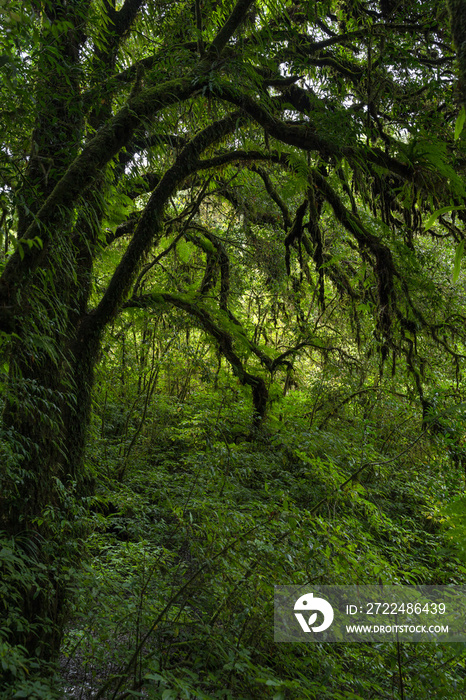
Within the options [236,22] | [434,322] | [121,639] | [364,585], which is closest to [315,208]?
[236,22]

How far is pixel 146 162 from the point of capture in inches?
167

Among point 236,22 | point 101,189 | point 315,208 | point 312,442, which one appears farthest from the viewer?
point 312,442

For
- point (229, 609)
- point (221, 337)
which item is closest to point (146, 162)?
point (221, 337)

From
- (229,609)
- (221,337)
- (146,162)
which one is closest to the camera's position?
(229,609)

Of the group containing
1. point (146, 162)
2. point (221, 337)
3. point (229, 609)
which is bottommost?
point (229, 609)

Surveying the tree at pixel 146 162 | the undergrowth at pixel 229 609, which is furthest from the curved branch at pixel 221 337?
the undergrowth at pixel 229 609

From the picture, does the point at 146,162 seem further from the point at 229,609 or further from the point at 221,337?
the point at 229,609

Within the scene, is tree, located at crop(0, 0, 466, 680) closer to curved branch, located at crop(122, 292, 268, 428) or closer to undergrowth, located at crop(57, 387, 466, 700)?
curved branch, located at crop(122, 292, 268, 428)

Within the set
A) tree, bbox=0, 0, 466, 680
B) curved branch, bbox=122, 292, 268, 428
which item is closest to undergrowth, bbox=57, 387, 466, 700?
tree, bbox=0, 0, 466, 680

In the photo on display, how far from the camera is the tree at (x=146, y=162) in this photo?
2586mm

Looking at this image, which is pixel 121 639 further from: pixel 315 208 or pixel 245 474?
pixel 315 208

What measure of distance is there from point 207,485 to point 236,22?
13.3 feet

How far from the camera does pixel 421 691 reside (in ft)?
8.47

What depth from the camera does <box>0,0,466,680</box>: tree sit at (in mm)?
2586
